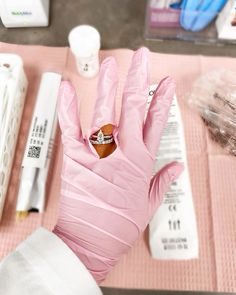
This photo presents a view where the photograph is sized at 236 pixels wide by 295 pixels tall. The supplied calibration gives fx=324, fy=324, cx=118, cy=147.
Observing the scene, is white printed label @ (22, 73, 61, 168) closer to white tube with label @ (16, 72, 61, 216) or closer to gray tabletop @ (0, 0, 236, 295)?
white tube with label @ (16, 72, 61, 216)

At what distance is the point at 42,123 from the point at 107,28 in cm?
32

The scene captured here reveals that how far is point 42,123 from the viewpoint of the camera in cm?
67

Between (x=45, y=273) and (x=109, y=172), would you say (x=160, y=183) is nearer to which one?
(x=109, y=172)

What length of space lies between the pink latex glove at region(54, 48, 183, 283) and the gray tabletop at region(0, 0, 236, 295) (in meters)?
0.30

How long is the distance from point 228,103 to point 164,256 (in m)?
0.33

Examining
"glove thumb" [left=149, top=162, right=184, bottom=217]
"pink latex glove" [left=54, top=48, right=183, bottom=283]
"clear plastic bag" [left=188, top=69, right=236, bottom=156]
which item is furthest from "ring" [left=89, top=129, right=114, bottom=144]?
"clear plastic bag" [left=188, top=69, right=236, bottom=156]

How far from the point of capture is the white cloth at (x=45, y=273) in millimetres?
438

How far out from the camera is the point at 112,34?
0.81m

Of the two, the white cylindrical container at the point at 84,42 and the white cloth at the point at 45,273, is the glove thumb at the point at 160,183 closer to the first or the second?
the white cloth at the point at 45,273

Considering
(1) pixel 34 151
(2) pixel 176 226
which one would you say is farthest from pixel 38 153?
(2) pixel 176 226

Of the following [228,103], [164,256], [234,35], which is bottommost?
[164,256]

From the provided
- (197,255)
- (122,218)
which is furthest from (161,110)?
(197,255)

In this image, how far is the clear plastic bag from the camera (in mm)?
659

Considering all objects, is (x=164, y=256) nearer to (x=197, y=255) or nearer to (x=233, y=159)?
(x=197, y=255)
